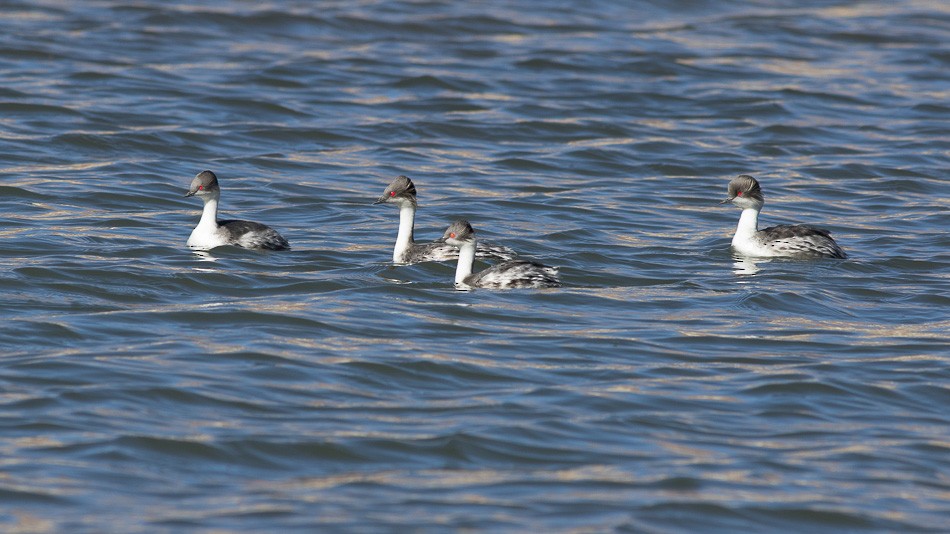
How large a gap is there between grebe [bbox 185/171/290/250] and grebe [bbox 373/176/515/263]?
1.08 meters

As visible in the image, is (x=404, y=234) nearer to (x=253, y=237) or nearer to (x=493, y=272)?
(x=253, y=237)

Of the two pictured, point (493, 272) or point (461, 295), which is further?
point (493, 272)

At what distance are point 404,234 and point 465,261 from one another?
1.40 meters

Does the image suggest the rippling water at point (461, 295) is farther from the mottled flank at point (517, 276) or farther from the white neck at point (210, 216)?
the white neck at point (210, 216)

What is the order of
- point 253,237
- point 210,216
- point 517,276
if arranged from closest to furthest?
point 517,276 < point 253,237 < point 210,216

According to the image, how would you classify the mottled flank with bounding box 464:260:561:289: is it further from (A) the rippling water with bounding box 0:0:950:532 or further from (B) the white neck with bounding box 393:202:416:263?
(B) the white neck with bounding box 393:202:416:263

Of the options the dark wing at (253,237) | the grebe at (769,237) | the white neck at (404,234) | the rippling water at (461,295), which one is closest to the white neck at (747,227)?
the grebe at (769,237)

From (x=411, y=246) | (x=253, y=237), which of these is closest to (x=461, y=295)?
(x=411, y=246)

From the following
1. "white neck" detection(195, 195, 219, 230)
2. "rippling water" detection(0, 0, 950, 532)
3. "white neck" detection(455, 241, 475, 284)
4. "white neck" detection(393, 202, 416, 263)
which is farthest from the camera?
"white neck" detection(195, 195, 219, 230)

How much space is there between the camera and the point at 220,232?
49.4 ft

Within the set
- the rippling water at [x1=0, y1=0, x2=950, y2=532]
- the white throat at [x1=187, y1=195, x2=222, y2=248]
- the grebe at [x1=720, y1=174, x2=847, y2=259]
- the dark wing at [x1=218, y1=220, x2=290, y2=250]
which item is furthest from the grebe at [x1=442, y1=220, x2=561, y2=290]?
the grebe at [x1=720, y1=174, x2=847, y2=259]

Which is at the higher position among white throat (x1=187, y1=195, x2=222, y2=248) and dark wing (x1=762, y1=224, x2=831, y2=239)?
dark wing (x1=762, y1=224, x2=831, y2=239)

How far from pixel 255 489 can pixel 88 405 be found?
1.75m

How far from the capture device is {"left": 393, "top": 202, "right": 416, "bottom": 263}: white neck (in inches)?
592
